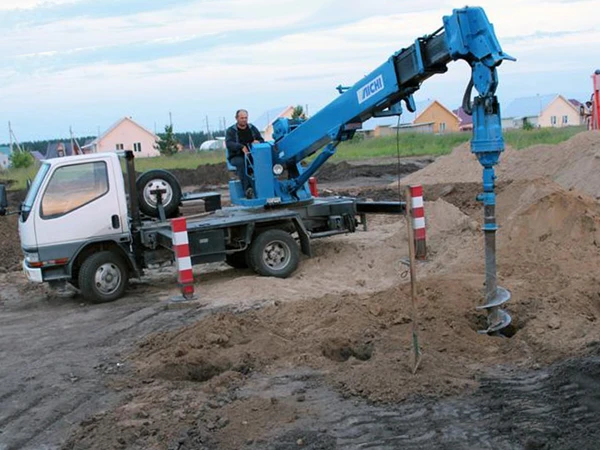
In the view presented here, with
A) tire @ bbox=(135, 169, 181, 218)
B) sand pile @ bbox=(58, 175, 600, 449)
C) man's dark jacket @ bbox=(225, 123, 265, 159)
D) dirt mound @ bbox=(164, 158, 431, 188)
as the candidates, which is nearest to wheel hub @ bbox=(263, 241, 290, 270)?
sand pile @ bbox=(58, 175, 600, 449)

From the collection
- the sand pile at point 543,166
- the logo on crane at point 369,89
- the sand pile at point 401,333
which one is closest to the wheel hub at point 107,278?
the sand pile at point 401,333

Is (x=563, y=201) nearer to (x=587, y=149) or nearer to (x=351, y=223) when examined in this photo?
(x=351, y=223)

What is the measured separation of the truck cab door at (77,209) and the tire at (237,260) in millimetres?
2167

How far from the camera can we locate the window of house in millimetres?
10531

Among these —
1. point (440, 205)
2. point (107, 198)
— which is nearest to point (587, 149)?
point (440, 205)

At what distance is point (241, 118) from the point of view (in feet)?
40.8

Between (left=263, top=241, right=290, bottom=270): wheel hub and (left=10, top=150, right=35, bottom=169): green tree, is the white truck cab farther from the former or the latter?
(left=10, top=150, right=35, bottom=169): green tree

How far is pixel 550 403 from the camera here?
18.1ft

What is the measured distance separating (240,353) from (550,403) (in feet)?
10.0

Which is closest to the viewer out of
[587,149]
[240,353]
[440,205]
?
[240,353]

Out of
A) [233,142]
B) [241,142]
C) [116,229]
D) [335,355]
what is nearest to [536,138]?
[241,142]

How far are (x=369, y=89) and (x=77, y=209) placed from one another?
4.58 metres

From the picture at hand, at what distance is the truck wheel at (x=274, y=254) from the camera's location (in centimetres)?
1151

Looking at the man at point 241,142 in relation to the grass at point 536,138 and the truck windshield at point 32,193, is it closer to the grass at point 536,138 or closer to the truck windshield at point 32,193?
the truck windshield at point 32,193
